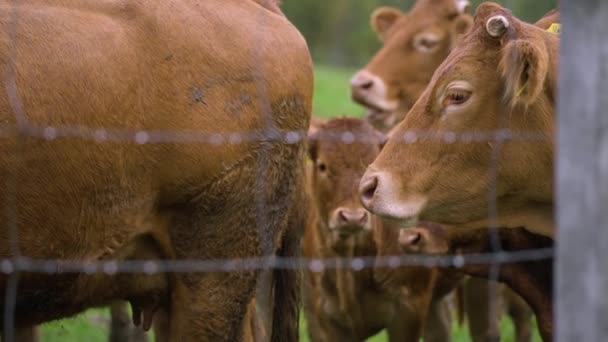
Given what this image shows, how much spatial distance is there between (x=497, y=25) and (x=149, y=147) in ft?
4.59

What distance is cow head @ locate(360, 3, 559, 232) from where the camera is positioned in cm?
477

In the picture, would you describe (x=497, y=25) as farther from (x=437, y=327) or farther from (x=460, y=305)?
(x=460, y=305)

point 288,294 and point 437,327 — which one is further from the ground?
point 288,294

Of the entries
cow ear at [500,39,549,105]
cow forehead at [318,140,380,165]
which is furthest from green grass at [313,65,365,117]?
cow ear at [500,39,549,105]

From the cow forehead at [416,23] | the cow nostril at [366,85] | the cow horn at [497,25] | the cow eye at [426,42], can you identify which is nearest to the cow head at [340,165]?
the cow horn at [497,25]

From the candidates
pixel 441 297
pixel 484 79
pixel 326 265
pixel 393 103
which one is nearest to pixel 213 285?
pixel 484 79

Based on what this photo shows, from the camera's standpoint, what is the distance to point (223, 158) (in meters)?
4.96

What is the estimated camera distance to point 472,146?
4820mm

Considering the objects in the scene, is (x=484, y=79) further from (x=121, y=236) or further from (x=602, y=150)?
(x=602, y=150)

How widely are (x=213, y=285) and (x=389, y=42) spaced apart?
627 cm

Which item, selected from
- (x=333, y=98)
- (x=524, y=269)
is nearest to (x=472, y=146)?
(x=524, y=269)

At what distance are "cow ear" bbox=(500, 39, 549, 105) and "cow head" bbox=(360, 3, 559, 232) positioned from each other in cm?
7

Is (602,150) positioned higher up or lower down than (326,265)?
higher up

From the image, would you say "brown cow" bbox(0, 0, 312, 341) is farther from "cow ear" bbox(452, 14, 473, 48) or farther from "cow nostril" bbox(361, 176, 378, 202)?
"cow ear" bbox(452, 14, 473, 48)
